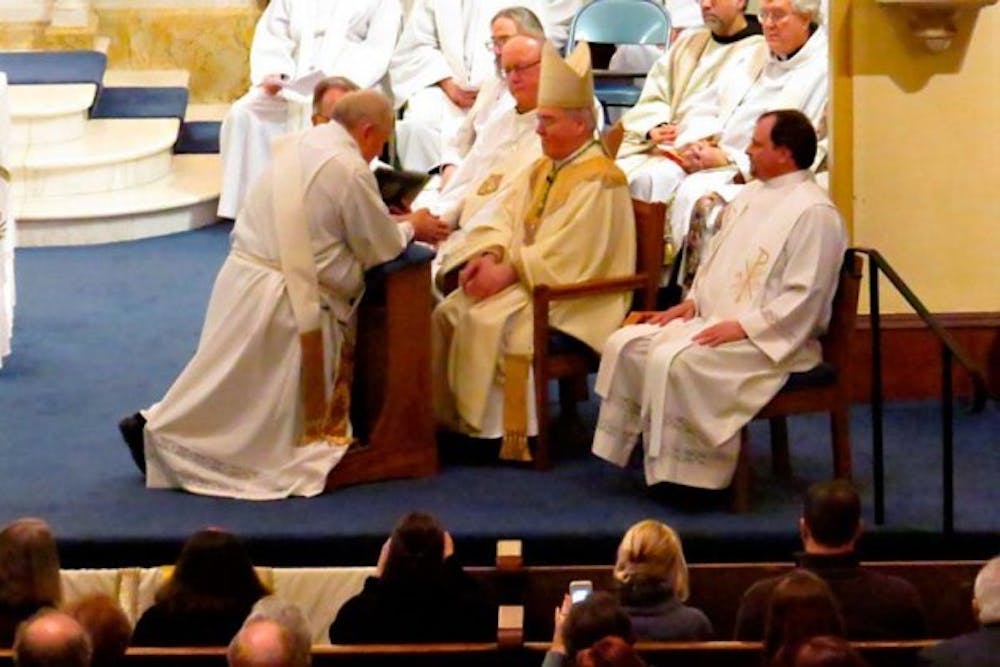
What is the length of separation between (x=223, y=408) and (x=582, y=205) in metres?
1.25

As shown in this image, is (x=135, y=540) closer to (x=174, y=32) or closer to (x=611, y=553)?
(x=611, y=553)

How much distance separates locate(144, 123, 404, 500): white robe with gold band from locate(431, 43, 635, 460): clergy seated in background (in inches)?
17.0

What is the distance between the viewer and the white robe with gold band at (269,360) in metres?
6.27

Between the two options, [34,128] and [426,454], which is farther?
[34,128]

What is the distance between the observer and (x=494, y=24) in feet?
25.7

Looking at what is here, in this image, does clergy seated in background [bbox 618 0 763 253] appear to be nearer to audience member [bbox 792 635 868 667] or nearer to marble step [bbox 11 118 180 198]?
marble step [bbox 11 118 180 198]

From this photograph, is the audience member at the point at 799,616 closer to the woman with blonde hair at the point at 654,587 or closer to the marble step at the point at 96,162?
the woman with blonde hair at the point at 654,587

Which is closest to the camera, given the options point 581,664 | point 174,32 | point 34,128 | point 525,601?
point 581,664

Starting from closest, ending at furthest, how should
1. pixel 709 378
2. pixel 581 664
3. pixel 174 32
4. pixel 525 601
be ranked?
pixel 581 664
pixel 525 601
pixel 709 378
pixel 174 32

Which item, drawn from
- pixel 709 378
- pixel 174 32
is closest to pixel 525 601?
pixel 709 378

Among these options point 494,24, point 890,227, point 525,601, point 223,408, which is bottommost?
point 525,601

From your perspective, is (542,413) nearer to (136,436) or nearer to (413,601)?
(136,436)

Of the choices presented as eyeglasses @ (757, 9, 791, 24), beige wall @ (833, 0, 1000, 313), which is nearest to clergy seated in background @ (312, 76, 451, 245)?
beige wall @ (833, 0, 1000, 313)

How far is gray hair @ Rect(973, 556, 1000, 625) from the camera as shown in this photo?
438cm
